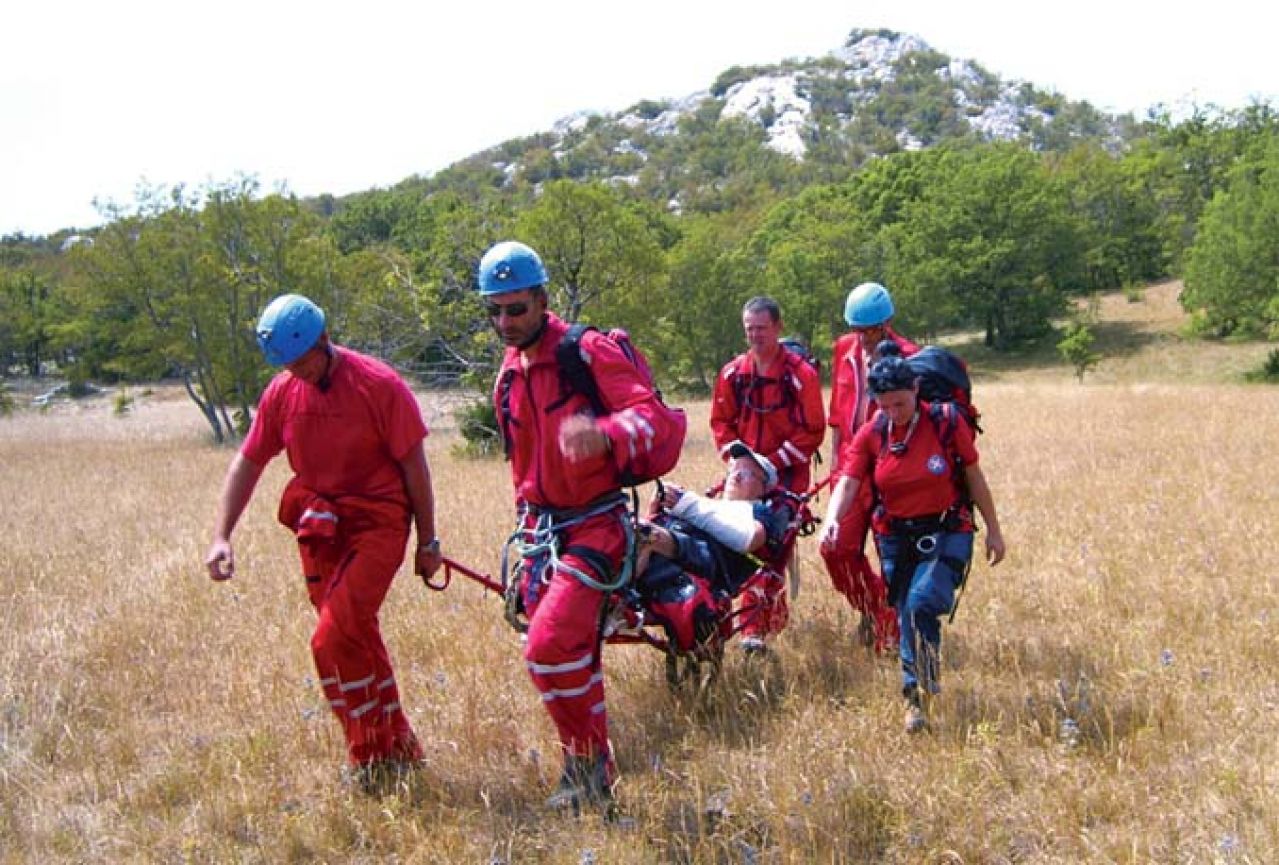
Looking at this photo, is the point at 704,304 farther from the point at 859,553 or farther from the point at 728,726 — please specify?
the point at 728,726

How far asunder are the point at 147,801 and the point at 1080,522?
741 cm

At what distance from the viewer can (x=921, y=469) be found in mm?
4637

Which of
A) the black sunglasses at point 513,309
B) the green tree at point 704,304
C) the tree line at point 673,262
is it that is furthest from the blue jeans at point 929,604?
the green tree at point 704,304

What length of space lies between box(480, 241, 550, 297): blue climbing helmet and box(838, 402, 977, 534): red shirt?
1.93 m

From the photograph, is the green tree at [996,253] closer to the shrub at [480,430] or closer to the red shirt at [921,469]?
the shrub at [480,430]

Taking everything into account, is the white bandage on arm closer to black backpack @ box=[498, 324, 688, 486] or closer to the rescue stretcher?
the rescue stretcher

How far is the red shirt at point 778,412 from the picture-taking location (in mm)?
5984

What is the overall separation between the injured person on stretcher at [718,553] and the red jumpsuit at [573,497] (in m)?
0.58

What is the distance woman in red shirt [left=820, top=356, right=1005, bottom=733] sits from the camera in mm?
4469

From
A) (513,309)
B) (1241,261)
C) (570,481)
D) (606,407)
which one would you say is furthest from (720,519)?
(1241,261)

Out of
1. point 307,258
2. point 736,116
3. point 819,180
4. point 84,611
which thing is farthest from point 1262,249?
point 736,116

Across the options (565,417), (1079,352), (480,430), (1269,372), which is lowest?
(1269,372)

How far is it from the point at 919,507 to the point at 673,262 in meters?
42.7

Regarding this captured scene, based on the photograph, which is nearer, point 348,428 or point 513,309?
point 513,309
